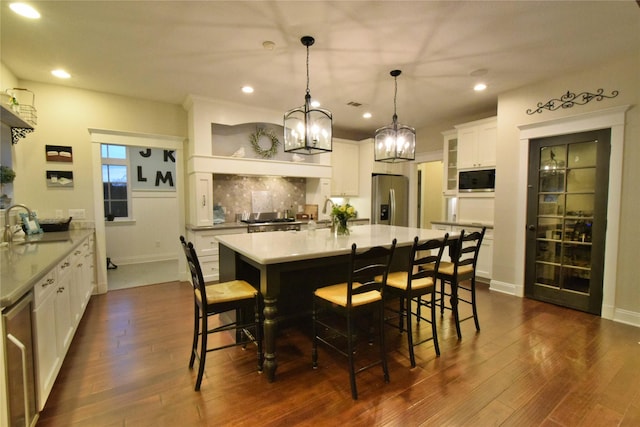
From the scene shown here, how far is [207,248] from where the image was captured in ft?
14.6

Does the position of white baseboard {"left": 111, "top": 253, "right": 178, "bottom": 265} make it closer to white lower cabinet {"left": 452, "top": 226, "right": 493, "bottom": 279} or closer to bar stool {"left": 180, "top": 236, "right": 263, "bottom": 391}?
bar stool {"left": 180, "top": 236, "right": 263, "bottom": 391}

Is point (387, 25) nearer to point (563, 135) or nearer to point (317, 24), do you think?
point (317, 24)

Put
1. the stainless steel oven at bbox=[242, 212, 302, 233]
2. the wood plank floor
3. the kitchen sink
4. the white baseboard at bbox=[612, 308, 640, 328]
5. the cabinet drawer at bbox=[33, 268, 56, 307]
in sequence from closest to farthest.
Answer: the cabinet drawer at bbox=[33, 268, 56, 307] → the wood plank floor → the kitchen sink → the white baseboard at bbox=[612, 308, 640, 328] → the stainless steel oven at bbox=[242, 212, 302, 233]

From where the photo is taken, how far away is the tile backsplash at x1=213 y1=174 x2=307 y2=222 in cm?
509

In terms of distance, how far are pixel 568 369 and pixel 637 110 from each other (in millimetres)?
2731

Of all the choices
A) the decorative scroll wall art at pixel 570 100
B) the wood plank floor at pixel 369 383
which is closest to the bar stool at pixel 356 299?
the wood plank floor at pixel 369 383

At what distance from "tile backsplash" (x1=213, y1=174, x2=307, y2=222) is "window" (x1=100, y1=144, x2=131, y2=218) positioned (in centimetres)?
227

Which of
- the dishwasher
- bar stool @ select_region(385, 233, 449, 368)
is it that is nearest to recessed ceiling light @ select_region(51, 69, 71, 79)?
the dishwasher

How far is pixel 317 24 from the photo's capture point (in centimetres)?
249

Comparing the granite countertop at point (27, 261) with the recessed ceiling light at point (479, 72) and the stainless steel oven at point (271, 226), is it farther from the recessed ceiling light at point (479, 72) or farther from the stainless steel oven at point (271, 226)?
the recessed ceiling light at point (479, 72)

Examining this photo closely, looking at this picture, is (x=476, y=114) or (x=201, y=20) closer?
(x=201, y=20)

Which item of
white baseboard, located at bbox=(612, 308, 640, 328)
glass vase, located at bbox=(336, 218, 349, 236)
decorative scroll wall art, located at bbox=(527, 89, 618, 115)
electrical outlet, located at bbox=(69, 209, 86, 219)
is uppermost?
decorative scroll wall art, located at bbox=(527, 89, 618, 115)

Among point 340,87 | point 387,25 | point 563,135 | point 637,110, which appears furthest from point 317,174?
point 637,110

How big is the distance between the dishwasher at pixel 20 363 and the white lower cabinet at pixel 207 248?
9.00 ft
